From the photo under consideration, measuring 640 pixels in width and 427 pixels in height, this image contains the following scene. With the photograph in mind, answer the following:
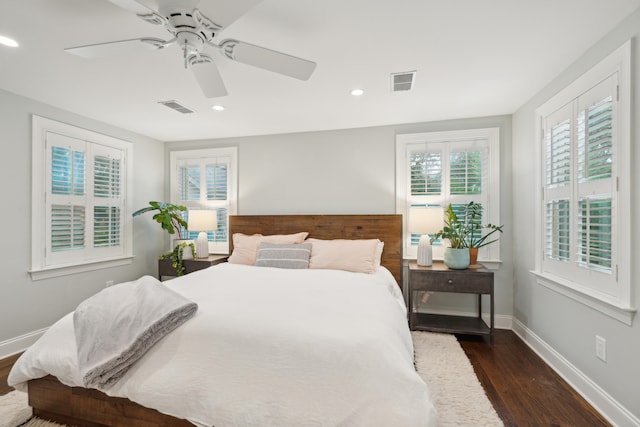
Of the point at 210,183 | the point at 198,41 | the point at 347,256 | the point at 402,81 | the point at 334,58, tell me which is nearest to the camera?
the point at 198,41

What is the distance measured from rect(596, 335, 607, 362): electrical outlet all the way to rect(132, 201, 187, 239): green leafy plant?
14.3ft

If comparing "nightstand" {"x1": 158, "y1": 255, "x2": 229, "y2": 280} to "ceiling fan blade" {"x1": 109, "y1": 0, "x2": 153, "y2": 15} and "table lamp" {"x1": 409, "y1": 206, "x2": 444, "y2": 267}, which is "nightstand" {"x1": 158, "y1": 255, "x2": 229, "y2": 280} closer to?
"table lamp" {"x1": 409, "y1": 206, "x2": 444, "y2": 267}

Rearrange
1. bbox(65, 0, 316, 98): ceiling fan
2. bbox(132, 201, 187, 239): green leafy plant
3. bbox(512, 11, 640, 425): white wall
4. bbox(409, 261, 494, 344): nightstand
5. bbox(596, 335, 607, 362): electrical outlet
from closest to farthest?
bbox(65, 0, 316, 98): ceiling fan, bbox(512, 11, 640, 425): white wall, bbox(596, 335, 607, 362): electrical outlet, bbox(409, 261, 494, 344): nightstand, bbox(132, 201, 187, 239): green leafy plant

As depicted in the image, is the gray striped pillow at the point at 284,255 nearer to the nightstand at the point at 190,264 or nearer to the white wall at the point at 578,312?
the nightstand at the point at 190,264

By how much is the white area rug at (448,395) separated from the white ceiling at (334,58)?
2386mm

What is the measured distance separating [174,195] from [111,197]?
35.2 inches

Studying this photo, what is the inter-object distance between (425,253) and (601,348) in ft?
5.08

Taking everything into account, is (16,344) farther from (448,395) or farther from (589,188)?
(589,188)

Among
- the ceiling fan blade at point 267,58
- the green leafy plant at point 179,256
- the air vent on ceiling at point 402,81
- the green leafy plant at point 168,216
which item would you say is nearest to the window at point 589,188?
the air vent on ceiling at point 402,81

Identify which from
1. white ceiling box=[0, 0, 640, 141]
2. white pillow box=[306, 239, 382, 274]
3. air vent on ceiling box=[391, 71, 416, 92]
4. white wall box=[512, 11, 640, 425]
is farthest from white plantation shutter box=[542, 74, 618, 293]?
white pillow box=[306, 239, 382, 274]

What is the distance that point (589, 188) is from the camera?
6.79ft

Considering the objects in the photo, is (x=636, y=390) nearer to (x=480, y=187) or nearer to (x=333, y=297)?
(x=333, y=297)

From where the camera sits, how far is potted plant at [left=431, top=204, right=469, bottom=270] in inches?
122

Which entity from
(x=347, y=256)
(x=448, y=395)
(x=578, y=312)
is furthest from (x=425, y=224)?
(x=448, y=395)
